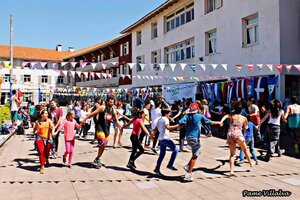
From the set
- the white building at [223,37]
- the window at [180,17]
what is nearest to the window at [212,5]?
the white building at [223,37]

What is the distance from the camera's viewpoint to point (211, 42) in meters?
19.2

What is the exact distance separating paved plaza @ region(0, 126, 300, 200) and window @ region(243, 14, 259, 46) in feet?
27.6

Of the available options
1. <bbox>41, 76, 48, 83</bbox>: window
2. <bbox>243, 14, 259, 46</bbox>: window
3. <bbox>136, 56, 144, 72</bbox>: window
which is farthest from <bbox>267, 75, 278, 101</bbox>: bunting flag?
<bbox>41, 76, 48, 83</bbox>: window

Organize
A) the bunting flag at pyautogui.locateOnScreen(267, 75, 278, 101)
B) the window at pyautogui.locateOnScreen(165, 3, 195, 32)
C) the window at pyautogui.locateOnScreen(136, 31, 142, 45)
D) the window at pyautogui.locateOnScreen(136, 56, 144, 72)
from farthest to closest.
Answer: the window at pyautogui.locateOnScreen(136, 31, 142, 45) < the window at pyautogui.locateOnScreen(136, 56, 144, 72) < the window at pyautogui.locateOnScreen(165, 3, 195, 32) < the bunting flag at pyautogui.locateOnScreen(267, 75, 278, 101)

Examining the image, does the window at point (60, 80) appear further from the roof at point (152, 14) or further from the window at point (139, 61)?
the window at point (139, 61)

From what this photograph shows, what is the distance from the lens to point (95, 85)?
43.1 m

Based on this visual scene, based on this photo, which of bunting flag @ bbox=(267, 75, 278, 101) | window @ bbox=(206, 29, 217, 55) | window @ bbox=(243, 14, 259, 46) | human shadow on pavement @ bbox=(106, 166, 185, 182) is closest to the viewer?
human shadow on pavement @ bbox=(106, 166, 185, 182)

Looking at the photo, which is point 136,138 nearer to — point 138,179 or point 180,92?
point 138,179

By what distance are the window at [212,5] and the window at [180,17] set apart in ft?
5.62

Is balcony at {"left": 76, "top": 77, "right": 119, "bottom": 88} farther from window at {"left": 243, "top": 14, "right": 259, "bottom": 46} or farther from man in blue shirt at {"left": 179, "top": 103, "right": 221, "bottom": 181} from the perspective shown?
man in blue shirt at {"left": 179, "top": 103, "right": 221, "bottom": 181}

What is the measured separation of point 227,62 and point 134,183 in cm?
1254

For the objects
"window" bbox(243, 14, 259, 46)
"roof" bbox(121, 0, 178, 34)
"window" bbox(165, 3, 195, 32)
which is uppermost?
"roof" bbox(121, 0, 178, 34)

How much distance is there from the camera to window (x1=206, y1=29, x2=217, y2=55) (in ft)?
61.4

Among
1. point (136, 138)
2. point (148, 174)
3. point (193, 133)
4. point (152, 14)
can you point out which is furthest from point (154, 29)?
point (193, 133)
